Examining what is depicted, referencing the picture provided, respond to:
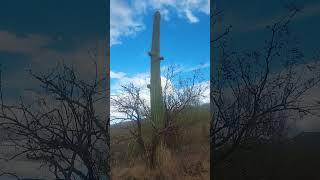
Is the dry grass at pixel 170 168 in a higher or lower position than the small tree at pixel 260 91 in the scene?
lower

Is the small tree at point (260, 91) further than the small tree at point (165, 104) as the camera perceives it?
No

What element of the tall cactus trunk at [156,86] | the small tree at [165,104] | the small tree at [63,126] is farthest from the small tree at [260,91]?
the small tree at [63,126]

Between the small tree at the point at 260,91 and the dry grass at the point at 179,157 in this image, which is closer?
the small tree at the point at 260,91

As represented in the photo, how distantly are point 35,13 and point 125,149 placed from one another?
5.04 ft

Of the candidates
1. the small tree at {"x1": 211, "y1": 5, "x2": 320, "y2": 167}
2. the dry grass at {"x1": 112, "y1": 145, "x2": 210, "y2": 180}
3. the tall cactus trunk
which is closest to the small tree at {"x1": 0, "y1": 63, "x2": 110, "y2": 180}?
the dry grass at {"x1": 112, "y1": 145, "x2": 210, "y2": 180}

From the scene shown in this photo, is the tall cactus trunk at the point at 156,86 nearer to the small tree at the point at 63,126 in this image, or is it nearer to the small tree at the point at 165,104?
the small tree at the point at 165,104

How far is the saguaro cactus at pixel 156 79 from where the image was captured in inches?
179

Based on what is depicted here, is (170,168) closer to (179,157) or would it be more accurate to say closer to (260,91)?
(179,157)

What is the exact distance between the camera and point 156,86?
15.2ft

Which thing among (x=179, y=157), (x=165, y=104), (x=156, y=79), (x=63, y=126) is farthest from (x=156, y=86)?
(x=63, y=126)

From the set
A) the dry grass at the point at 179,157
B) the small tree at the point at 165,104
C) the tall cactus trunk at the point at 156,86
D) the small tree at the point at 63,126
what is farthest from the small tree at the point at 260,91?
the small tree at the point at 63,126

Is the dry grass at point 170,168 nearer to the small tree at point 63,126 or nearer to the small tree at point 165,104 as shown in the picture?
the small tree at point 165,104

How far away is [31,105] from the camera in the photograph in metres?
4.25

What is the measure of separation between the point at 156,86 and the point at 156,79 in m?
0.07
